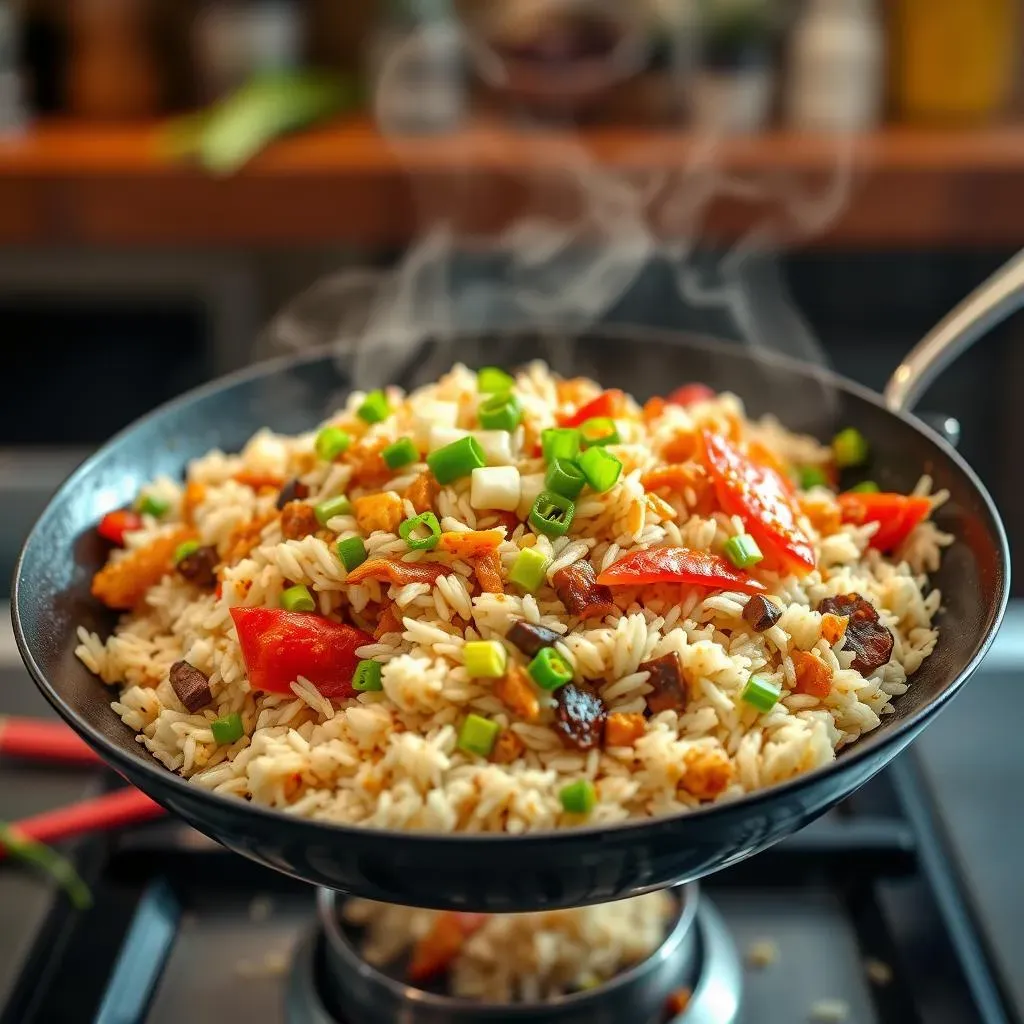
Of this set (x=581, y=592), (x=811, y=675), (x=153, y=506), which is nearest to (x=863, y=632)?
(x=811, y=675)

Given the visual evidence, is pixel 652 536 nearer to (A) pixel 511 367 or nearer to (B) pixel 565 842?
(B) pixel 565 842

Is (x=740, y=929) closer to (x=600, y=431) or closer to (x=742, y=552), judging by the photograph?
(x=742, y=552)

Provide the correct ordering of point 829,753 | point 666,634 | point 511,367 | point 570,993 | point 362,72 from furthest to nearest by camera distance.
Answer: point 362,72, point 511,367, point 570,993, point 666,634, point 829,753

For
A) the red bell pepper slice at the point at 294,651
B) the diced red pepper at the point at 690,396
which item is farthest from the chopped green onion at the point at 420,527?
the diced red pepper at the point at 690,396

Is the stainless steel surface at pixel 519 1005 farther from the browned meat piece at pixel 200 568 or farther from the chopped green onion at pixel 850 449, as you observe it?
the chopped green onion at pixel 850 449

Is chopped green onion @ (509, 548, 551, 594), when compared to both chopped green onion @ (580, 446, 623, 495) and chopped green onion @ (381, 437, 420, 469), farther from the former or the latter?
chopped green onion @ (381, 437, 420, 469)

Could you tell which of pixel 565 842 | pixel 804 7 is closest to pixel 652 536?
pixel 565 842
